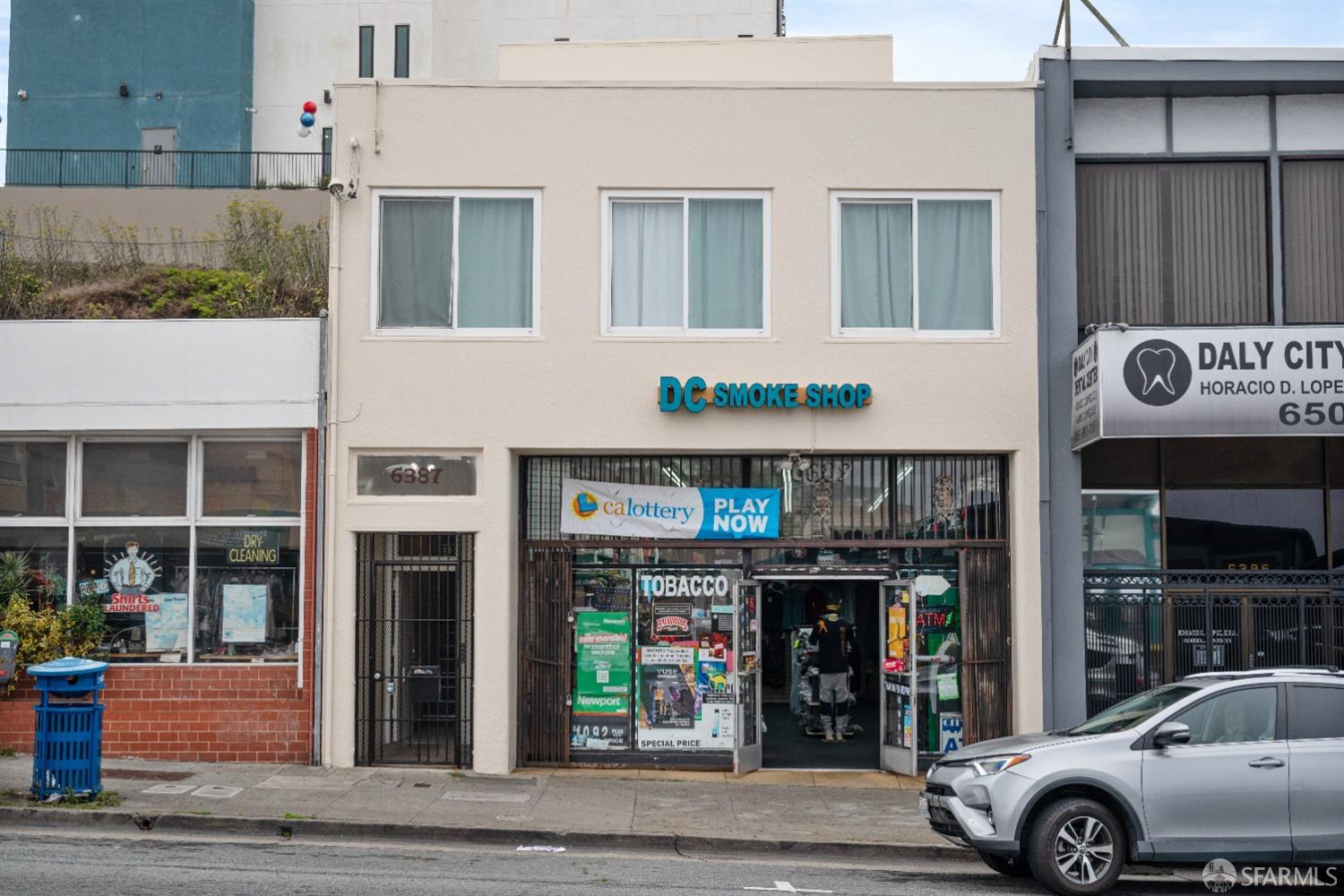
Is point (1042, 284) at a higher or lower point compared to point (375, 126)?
lower

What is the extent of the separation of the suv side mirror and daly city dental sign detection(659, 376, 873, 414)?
17.6ft

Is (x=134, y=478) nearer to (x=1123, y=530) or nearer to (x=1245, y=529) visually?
(x=1123, y=530)

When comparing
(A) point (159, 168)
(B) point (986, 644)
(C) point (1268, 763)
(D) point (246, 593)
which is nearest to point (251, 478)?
(D) point (246, 593)

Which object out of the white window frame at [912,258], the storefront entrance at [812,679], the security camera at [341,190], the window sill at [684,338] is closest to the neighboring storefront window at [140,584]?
the security camera at [341,190]

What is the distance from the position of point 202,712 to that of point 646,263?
651 centimetres

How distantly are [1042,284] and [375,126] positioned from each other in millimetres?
7225

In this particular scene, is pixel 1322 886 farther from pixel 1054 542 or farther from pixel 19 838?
pixel 19 838

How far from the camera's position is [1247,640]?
14.6 meters

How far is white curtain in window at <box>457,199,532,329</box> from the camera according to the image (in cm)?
1435

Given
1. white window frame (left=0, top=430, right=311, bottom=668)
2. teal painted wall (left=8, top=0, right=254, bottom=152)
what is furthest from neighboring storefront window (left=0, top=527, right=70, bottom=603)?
teal painted wall (left=8, top=0, right=254, bottom=152)

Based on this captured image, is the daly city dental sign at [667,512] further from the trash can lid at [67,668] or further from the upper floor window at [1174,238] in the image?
the trash can lid at [67,668]

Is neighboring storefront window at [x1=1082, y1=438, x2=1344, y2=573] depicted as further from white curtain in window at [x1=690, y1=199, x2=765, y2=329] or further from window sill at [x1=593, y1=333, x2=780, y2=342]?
white curtain in window at [x1=690, y1=199, x2=765, y2=329]

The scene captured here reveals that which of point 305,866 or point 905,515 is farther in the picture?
point 905,515

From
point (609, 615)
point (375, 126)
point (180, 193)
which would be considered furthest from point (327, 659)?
point (180, 193)
